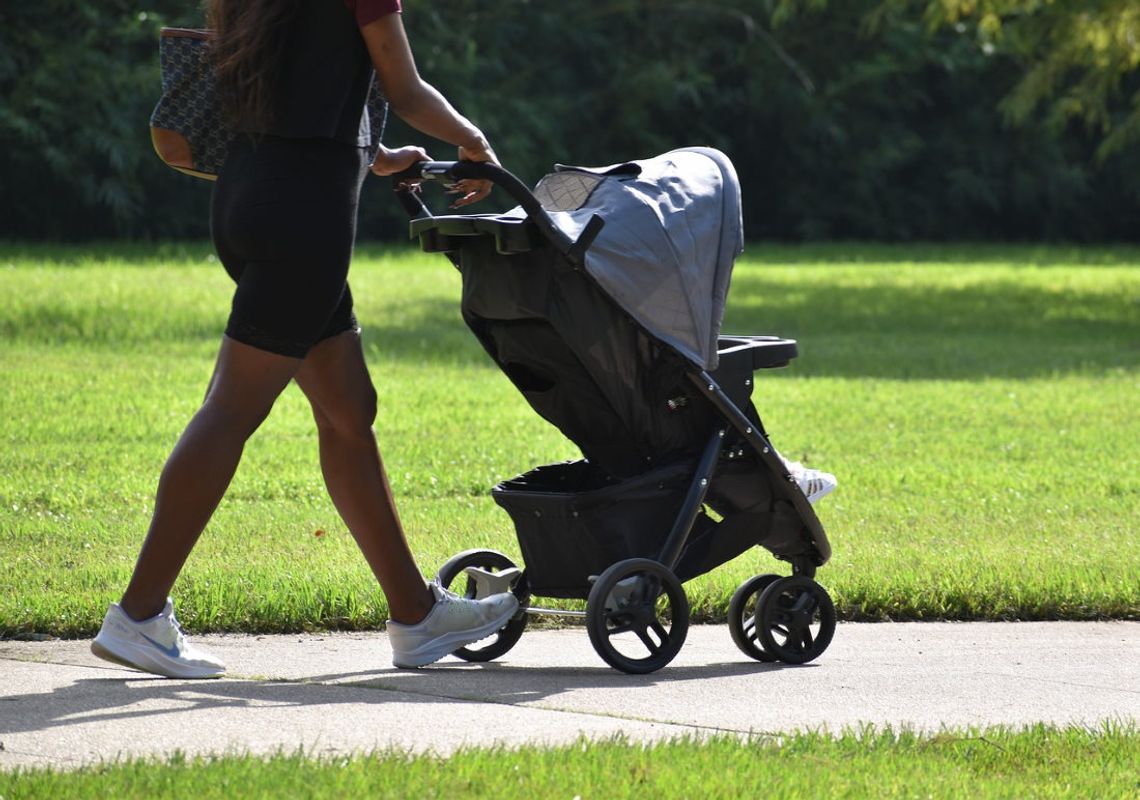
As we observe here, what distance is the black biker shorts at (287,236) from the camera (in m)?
4.34

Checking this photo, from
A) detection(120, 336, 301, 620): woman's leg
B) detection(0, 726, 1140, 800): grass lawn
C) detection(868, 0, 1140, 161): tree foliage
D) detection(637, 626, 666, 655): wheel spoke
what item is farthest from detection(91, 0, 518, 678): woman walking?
detection(868, 0, 1140, 161): tree foliage

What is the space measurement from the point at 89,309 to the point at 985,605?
10851 mm

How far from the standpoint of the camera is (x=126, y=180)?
28266 millimetres

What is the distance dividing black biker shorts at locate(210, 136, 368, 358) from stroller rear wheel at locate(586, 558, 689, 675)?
3.24 ft

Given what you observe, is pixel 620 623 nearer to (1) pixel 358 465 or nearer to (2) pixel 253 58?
(1) pixel 358 465

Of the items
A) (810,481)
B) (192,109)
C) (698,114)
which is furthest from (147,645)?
(698,114)

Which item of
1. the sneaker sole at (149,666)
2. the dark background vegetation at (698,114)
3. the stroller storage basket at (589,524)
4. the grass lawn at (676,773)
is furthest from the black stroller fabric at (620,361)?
the dark background vegetation at (698,114)

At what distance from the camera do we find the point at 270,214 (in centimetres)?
433

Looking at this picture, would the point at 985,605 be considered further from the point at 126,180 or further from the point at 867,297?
the point at 126,180

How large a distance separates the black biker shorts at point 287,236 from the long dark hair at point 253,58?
0.25ft

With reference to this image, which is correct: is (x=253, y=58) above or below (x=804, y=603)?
above

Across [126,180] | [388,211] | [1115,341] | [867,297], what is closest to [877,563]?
[1115,341]

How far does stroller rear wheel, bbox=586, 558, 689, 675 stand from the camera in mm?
4668

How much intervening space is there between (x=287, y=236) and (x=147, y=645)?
41.2 inches
